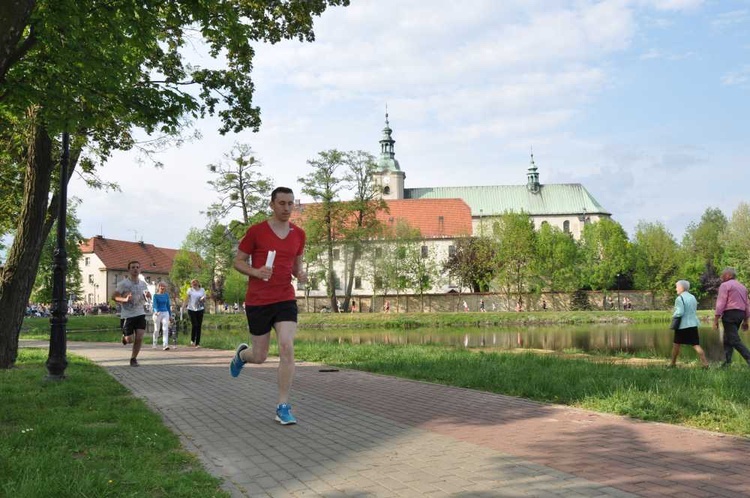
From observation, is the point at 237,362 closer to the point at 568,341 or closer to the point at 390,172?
the point at 568,341

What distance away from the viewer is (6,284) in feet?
41.3

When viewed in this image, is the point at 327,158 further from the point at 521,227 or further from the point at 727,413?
the point at 727,413

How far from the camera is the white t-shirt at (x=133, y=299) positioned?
12312 millimetres

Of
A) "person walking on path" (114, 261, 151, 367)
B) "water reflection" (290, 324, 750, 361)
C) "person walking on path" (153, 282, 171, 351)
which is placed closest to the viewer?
"person walking on path" (114, 261, 151, 367)

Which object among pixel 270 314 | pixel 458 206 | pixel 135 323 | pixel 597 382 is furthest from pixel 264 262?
pixel 458 206

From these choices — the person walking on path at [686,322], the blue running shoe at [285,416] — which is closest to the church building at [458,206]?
the person walking on path at [686,322]

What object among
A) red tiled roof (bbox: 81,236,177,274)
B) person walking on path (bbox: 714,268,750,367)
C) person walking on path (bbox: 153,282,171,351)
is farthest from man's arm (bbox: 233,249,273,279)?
red tiled roof (bbox: 81,236,177,274)

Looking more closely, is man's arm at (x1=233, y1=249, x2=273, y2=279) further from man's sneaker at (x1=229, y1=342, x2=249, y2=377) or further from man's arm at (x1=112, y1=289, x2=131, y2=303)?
man's arm at (x1=112, y1=289, x2=131, y2=303)

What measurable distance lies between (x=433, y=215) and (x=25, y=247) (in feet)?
275

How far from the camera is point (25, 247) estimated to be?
41.2 feet

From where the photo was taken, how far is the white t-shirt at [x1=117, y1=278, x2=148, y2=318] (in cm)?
1231

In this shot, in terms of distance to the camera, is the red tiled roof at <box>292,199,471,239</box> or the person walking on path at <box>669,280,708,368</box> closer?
the person walking on path at <box>669,280,708,368</box>

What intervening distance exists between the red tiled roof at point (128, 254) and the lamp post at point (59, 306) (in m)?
92.7

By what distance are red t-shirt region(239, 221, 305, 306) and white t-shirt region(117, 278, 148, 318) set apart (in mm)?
6262
